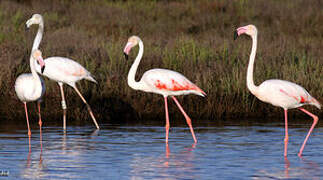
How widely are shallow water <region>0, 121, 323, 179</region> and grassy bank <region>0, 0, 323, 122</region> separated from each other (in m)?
1.02

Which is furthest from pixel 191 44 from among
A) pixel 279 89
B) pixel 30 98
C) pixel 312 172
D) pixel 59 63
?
pixel 312 172

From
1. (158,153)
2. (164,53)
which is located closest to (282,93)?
(158,153)

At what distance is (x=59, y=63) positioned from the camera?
12086 mm

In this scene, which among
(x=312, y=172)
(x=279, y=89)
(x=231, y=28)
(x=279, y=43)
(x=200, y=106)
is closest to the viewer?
(x=312, y=172)

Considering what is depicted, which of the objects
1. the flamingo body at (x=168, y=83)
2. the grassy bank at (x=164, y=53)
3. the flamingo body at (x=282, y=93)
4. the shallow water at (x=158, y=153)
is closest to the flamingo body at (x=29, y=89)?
the shallow water at (x=158, y=153)

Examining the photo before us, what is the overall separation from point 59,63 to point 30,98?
131cm

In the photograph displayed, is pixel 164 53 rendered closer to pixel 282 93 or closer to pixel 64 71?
pixel 64 71

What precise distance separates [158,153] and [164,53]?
579 cm

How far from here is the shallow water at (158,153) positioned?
7.69 metres

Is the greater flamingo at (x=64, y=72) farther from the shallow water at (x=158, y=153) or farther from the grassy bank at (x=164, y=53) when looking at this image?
the shallow water at (x=158, y=153)

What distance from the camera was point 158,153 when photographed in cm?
922

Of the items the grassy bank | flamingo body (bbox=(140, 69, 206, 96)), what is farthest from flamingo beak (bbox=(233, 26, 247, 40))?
the grassy bank

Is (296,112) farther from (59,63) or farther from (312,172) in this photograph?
(312,172)

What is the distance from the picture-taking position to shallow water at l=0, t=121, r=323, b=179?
769cm
